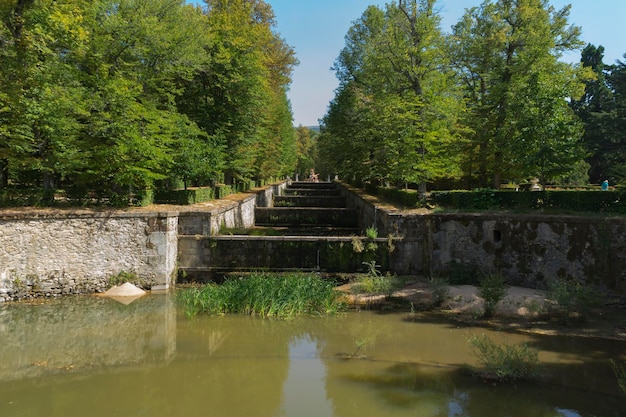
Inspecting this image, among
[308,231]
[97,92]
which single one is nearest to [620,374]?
[308,231]

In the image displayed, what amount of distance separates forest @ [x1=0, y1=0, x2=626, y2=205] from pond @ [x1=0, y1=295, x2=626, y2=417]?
6714 mm

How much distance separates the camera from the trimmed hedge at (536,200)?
15.0 meters

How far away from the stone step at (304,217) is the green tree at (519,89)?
7.97 meters

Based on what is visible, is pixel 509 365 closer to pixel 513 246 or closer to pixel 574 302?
pixel 574 302

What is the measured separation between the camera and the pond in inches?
307

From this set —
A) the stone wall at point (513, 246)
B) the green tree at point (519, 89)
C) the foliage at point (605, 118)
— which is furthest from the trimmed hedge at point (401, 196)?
the foliage at point (605, 118)

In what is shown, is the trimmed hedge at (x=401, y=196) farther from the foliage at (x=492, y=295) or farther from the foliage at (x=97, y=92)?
the foliage at (x=97, y=92)

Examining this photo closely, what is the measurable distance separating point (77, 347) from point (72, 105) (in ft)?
29.4

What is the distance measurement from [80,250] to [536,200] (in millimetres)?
17007

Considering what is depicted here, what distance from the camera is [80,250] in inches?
587

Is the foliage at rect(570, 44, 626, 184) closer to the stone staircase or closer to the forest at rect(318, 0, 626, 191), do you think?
the forest at rect(318, 0, 626, 191)

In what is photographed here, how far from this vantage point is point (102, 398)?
26.5ft

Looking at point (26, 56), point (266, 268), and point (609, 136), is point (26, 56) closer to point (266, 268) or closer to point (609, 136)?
point (266, 268)

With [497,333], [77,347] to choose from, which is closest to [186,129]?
[77,347]
